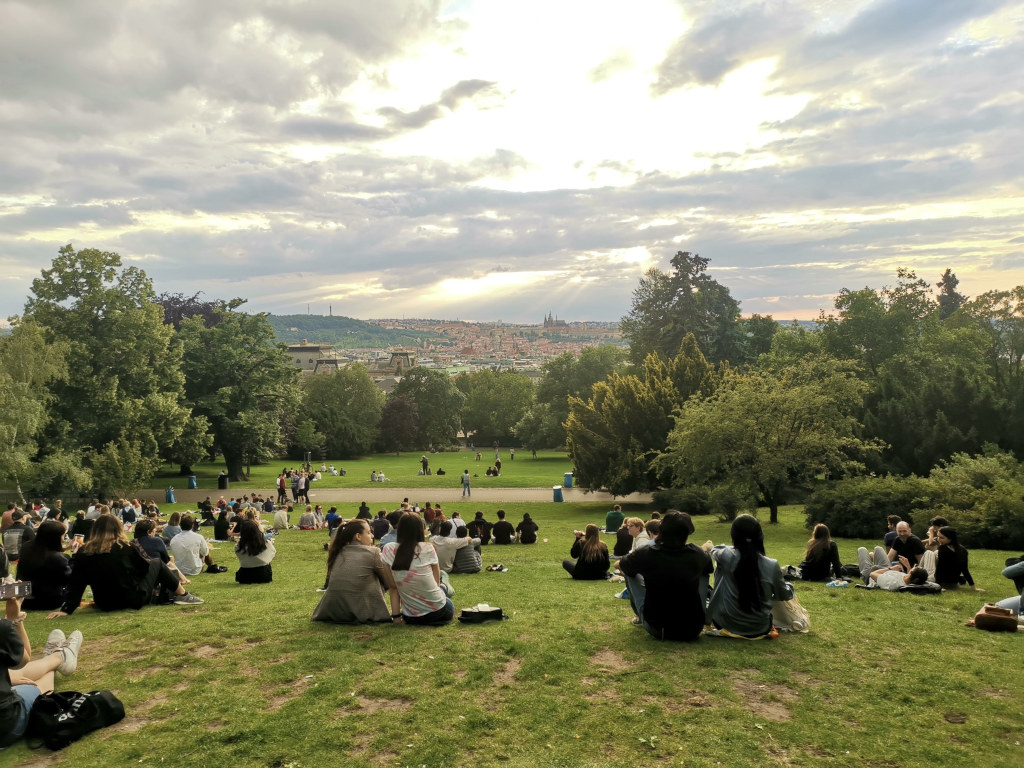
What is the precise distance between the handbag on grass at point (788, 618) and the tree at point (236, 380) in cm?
4322

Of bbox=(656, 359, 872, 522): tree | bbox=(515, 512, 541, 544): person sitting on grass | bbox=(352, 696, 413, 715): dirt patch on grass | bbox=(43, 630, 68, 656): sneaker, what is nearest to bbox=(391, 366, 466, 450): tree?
bbox=(656, 359, 872, 522): tree

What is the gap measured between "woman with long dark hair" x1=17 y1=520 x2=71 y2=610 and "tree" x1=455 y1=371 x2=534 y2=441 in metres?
82.4

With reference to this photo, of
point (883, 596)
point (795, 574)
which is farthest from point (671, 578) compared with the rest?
point (795, 574)

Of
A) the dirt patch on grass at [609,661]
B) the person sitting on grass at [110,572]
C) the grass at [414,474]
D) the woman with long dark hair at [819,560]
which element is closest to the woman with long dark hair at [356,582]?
the dirt patch on grass at [609,661]

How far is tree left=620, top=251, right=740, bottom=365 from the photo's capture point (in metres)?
65.1

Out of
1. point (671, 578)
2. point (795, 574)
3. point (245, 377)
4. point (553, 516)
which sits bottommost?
point (553, 516)

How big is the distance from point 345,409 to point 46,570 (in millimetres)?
69378

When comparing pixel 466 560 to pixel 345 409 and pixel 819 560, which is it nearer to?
pixel 819 560

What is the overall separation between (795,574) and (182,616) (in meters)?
9.92

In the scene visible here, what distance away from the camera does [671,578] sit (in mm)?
7859

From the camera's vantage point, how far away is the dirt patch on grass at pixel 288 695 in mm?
6387

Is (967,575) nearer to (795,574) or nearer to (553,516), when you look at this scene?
(795,574)

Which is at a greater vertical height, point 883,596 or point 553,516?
point 883,596

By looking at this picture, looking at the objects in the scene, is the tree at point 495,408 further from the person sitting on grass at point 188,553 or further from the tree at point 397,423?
the person sitting on grass at point 188,553
